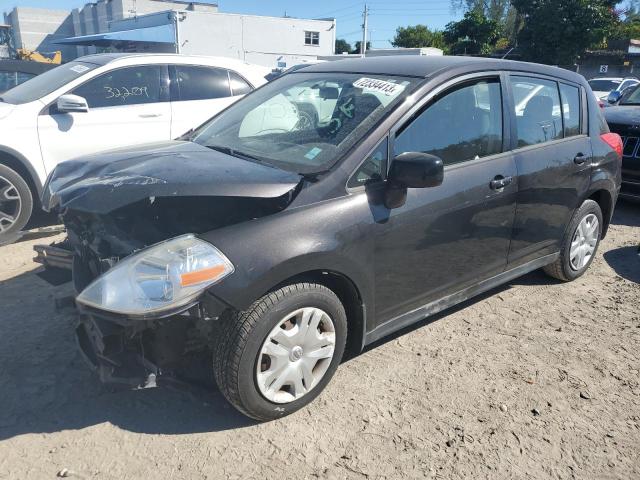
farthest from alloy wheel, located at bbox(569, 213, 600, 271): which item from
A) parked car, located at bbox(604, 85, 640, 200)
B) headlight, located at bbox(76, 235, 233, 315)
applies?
headlight, located at bbox(76, 235, 233, 315)

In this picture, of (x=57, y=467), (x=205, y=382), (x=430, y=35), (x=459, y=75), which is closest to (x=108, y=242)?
(x=205, y=382)

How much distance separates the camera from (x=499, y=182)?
332cm

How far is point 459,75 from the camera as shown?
3170mm

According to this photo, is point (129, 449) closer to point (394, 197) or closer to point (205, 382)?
point (205, 382)

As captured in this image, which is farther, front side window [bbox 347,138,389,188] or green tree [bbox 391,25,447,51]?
green tree [bbox 391,25,447,51]

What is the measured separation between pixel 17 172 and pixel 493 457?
16.2 feet

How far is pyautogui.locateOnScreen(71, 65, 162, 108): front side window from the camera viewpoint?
5.52m

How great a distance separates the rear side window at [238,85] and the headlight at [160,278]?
450cm

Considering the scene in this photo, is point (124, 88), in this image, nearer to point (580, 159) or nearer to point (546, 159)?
point (546, 159)

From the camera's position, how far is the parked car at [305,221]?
2348mm

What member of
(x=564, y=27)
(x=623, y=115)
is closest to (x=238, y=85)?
(x=623, y=115)

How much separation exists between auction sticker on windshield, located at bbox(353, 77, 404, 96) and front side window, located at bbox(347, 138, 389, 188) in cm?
38

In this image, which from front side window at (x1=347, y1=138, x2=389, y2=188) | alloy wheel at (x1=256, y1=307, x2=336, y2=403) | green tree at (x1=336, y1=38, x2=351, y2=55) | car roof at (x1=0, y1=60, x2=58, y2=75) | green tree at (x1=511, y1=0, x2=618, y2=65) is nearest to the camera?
alloy wheel at (x1=256, y1=307, x2=336, y2=403)

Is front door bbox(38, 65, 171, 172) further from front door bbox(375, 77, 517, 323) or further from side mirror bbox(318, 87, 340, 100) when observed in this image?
front door bbox(375, 77, 517, 323)
